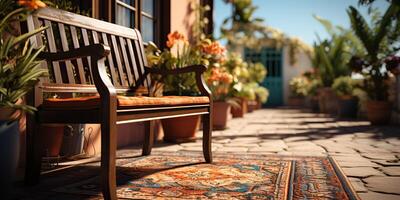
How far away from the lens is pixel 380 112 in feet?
19.6

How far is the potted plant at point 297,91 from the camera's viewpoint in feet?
43.3

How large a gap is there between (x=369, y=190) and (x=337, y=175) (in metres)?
0.33

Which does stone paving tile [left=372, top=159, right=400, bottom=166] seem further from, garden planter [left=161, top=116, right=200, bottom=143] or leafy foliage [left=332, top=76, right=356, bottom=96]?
leafy foliage [left=332, top=76, right=356, bottom=96]

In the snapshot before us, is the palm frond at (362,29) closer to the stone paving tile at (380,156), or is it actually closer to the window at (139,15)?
the stone paving tile at (380,156)

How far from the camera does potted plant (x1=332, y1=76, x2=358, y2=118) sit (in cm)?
781

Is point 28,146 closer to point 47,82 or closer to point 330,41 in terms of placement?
point 47,82

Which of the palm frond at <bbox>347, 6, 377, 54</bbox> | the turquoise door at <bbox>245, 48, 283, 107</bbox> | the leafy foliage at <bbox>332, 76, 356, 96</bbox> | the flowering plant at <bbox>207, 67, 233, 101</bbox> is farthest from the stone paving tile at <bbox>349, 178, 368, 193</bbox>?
the turquoise door at <bbox>245, 48, 283, 107</bbox>

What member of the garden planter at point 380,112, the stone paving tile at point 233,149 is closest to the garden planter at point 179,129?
the stone paving tile at point 233,149

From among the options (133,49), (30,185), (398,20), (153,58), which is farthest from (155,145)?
(398,20)

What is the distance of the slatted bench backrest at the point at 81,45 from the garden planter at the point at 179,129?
1001 mm

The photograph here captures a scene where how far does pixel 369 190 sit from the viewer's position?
1979mm

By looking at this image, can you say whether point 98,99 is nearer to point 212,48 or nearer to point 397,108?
point 212,48

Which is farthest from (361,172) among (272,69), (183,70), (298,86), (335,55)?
(272,69)

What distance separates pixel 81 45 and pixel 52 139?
708mm
